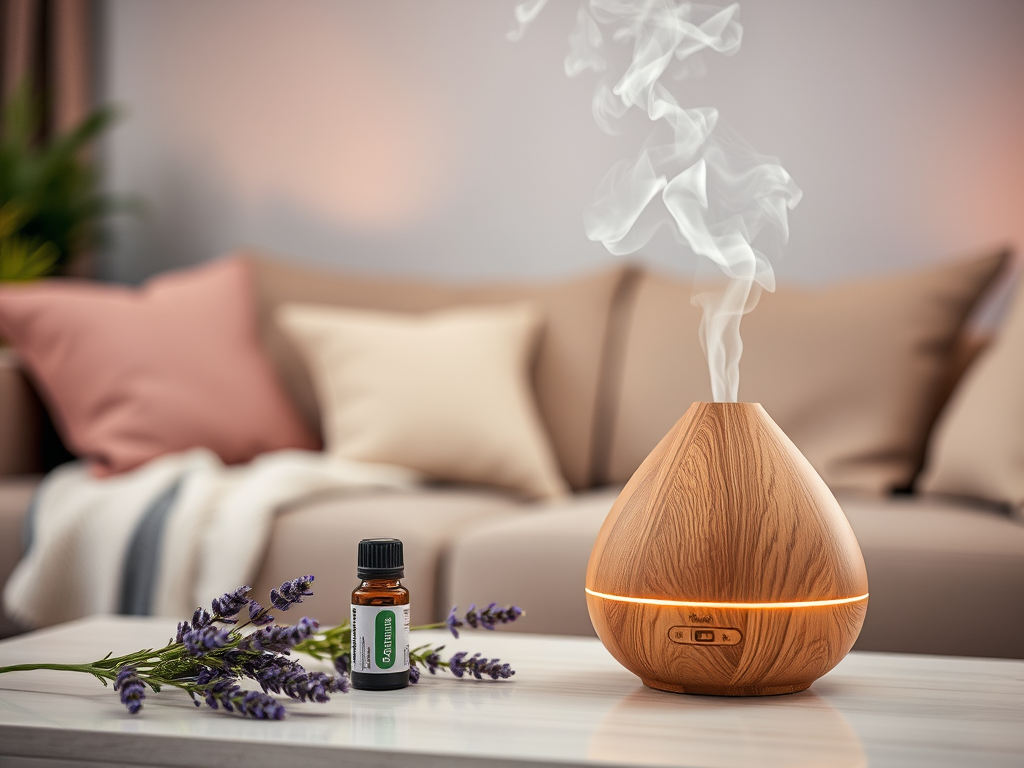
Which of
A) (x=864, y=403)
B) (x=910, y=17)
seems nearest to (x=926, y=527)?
(x=864, y=403)

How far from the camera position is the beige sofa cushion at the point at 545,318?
242cm

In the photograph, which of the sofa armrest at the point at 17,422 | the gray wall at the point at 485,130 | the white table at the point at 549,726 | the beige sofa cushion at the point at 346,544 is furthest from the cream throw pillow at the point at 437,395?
the white table at the point at 549,726

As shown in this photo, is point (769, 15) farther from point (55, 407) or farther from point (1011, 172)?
point (55, 407)

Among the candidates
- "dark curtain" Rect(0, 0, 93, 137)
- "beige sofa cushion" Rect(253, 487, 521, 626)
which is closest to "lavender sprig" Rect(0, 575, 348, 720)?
"beige sofa cushion" Rect(253, 487, 521, 626)

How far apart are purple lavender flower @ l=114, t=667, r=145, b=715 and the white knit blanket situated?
3.04 feet

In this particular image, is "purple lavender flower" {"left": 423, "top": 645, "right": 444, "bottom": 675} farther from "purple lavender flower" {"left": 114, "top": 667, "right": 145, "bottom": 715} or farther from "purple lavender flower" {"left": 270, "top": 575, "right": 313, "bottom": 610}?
"purple lavender flower" {"left": 114, "top": 667, "right": 145, "bottom": 715}

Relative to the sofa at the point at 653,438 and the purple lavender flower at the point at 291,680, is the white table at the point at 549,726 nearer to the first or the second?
the purple lavender flower at the point at 291,680

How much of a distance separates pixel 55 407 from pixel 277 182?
3.62 feet

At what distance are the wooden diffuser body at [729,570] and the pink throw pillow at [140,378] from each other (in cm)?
155

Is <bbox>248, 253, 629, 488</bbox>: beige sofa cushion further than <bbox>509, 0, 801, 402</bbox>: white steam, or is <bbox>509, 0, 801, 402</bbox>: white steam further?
<bbox>248, 253, 629, 488</bbox>: beige sofa cushion

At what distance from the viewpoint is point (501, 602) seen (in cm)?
167

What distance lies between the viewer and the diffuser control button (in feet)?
2.85

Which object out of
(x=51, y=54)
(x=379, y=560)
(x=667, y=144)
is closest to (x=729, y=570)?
(x=379, y=560)

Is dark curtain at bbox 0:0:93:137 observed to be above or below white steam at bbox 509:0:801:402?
above
